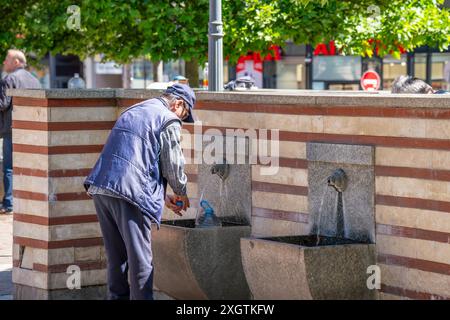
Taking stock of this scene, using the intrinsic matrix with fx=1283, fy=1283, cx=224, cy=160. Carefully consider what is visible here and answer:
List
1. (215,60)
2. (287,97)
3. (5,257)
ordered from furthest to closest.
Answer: (215,60)
(5,257)
(287,97)

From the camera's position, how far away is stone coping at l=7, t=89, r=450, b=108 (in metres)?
7.68

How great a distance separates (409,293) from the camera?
7.82 m

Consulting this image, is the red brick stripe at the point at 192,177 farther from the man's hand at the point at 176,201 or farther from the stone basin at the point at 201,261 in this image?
the man's hand at the point at 176,201

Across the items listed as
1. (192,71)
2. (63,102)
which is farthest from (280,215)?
(192,71)

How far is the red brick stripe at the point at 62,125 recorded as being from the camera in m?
9.42

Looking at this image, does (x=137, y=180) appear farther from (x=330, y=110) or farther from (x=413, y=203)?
(x=413, y=203)

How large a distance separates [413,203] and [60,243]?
2977 mm

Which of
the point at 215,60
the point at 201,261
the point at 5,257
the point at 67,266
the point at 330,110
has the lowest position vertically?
the point at 5,257

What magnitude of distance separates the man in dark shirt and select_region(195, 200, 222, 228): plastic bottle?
21.3 feet

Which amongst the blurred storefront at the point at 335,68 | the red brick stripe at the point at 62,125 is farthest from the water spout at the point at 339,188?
the blurred storefront at the point at 335,68

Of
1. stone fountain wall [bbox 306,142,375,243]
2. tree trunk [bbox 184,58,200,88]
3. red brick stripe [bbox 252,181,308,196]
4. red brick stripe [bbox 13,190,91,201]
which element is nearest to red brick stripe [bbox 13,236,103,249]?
red brick stripe [bbox 13,190,91,201]

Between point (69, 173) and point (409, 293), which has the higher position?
point (69, 173)
